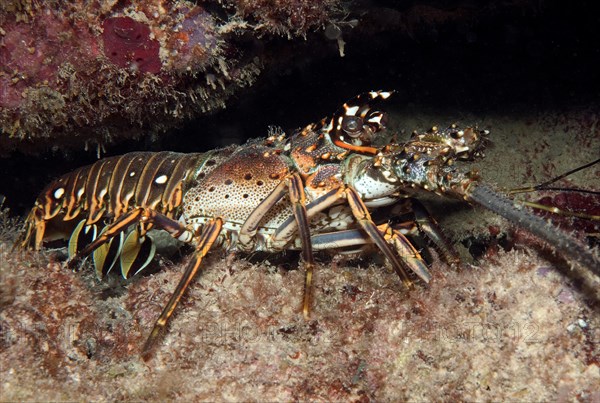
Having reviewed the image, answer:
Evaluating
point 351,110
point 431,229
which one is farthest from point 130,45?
point 431,229

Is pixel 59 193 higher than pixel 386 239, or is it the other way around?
pixel 59 193

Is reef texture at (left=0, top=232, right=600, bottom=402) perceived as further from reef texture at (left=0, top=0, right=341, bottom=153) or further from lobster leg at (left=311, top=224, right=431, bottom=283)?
reef texture at (left=0, top=0, right=341, bottom=153)

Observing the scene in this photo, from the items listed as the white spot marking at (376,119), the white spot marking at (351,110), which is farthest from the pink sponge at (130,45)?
the white spot marking at (376,119)

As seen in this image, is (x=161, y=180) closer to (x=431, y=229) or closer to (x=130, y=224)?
(x=130, y=224)

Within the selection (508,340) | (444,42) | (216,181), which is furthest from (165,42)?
(444,42)

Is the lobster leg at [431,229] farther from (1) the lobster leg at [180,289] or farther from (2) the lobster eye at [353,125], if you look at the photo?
(1) the lobster leg at [180,289]

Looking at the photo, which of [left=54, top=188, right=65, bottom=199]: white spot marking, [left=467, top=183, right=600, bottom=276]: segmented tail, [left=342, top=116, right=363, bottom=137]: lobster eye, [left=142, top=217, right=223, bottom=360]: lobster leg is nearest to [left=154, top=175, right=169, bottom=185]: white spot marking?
[left=142, top=217, right=223, bottom=360]: lobster leg
